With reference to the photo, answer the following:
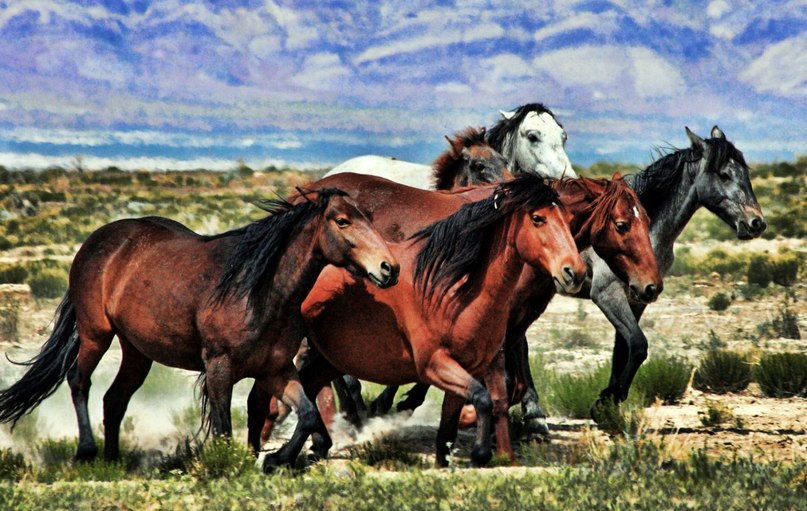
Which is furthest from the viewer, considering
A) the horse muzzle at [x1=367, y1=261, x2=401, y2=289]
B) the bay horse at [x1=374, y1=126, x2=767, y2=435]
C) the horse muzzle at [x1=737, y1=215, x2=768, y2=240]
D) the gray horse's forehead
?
the gray horse's forehead

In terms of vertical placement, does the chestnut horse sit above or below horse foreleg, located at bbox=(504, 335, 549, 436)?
above

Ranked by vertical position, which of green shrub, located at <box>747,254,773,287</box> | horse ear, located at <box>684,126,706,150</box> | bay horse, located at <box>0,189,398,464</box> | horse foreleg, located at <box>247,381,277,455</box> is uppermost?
horse ear, located at <box>684,126,706,150</box>

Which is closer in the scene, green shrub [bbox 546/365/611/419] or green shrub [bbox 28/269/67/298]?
green shrub [bbox 546/365/611/419]

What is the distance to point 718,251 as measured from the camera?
27.0m

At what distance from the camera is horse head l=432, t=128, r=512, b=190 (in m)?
10.9

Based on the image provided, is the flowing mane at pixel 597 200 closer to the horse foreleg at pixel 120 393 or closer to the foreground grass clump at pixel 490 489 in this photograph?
the foreground grass clump at pixel 490 489

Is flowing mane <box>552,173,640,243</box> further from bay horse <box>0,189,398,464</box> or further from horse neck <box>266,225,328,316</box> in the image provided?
horse neck <box>266,225,328,316</box>

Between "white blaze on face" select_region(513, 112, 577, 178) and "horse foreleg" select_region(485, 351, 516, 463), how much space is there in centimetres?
316

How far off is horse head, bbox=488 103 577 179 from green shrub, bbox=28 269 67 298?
12268 millimetres

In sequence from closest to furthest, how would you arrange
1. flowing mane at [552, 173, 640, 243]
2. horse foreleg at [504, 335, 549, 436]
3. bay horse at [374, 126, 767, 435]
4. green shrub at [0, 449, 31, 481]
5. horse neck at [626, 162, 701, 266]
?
green shrub at [0, 449, 31, 481] < flowing mane at [552, 173, 640, 243] < horse foreleg at [504, 335, 549, 436] < bay horse at [374, 126, 767, 435] < horse neck at [626, 162, 701, 266]

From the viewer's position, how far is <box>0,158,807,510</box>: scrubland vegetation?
7.14 m

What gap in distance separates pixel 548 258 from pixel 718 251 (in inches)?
776

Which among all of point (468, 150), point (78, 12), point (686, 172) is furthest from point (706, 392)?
point (78, 12)

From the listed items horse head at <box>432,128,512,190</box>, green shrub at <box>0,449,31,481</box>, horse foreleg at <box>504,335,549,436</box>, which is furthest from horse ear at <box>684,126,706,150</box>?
green shrub at <box>0,449,31,481</box>
